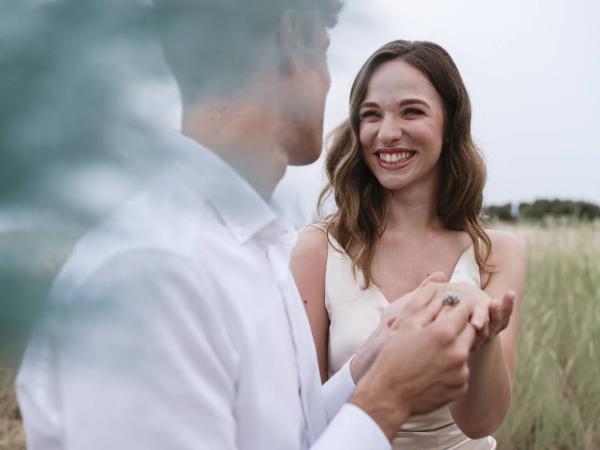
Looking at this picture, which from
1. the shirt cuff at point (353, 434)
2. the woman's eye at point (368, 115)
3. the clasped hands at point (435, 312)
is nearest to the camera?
the shirt cuff at point (353, 434)

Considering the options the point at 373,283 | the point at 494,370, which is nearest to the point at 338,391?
the point at 494,370

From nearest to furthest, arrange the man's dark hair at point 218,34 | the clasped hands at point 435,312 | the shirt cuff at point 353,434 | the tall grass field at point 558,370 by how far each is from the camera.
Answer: the man's dark hair at point 218,34
the shirt cuff at point 353,434
the clasped hands at point 435,312
the tall grass field at point 558,370

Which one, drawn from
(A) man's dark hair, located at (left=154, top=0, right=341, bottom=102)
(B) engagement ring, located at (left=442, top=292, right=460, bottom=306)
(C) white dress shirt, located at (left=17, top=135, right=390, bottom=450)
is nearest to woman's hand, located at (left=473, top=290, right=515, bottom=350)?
(B) engagement ring, located at (left=442, top=292, right=460, bottom=306)

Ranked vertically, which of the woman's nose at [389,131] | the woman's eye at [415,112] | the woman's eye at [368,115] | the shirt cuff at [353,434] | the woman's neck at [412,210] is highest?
the woman's eye at [415,112]

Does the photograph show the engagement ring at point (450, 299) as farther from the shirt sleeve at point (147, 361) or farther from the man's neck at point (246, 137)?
the man's neck at point (246, 137)

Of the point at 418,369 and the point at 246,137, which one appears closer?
the point at 246,137

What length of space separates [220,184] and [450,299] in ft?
2.27

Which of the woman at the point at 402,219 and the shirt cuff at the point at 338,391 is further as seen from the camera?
the woman at the point at 402,219

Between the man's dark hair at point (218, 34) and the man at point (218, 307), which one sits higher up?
the man's dark hair at point (218, 34)

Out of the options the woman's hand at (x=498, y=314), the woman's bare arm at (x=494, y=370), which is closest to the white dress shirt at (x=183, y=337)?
the woman's hand at (x=498, y=314)

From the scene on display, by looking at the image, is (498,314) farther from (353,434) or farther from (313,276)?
(313,276)

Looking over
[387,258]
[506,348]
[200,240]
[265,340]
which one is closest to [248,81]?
[200,240]

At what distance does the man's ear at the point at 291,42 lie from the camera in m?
0.30

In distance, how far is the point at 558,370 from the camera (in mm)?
3260
